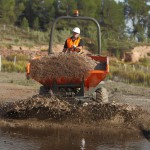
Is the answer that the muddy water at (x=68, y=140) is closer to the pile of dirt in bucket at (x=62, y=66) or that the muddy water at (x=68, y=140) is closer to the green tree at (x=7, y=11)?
the pile of dirt in bucket at (x=62, y=66)

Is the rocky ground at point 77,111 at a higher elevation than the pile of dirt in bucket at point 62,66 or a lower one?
lower

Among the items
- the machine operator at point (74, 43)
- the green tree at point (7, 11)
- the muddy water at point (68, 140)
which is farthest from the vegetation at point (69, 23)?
the muddy water at point (68, 140)

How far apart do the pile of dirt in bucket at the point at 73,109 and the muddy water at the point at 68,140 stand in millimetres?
541

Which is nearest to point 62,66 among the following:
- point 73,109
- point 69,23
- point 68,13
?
point 73,109

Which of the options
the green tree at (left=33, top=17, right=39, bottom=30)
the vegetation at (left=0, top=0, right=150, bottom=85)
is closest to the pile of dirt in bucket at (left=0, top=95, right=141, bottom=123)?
the vegetation at (left=0, top=0, right=150, bottom=85)

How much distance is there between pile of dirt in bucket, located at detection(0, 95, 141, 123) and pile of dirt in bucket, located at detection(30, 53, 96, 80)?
1.70 feet

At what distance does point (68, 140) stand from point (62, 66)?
186cm

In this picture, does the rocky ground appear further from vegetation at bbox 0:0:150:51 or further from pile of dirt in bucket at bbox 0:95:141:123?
vegetation at bbox 0:0:150:51

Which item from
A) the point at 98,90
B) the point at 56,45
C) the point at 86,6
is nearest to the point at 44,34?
the point at 56,45

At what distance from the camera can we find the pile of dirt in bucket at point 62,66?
29.1ft

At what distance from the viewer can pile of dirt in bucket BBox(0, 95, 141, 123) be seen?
29.2 feet

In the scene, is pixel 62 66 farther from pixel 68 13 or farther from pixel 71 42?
pixel 68 13

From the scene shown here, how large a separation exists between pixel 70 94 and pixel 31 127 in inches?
51.2

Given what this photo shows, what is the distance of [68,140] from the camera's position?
762 centimetres
